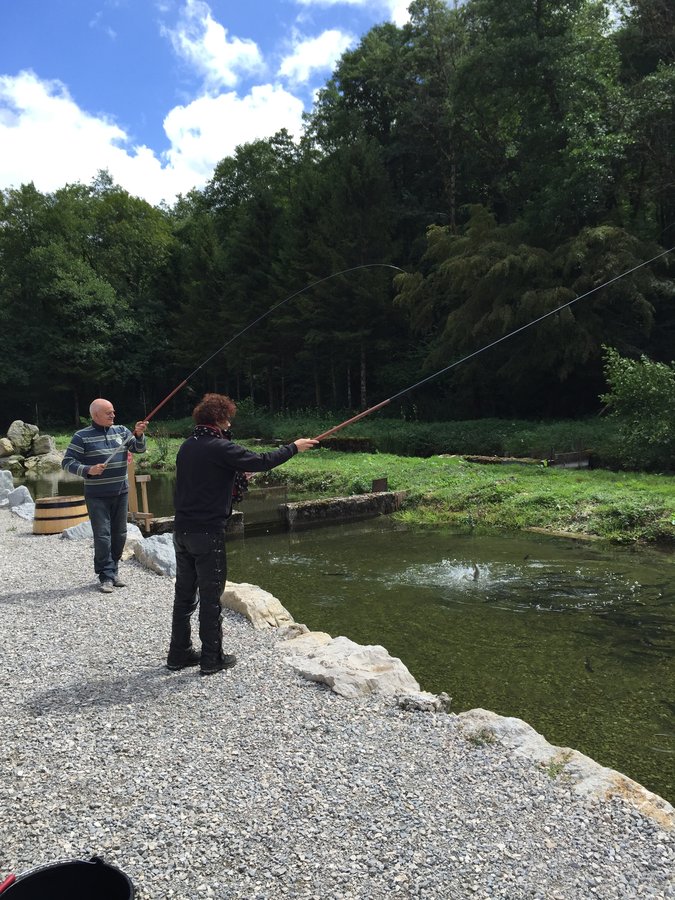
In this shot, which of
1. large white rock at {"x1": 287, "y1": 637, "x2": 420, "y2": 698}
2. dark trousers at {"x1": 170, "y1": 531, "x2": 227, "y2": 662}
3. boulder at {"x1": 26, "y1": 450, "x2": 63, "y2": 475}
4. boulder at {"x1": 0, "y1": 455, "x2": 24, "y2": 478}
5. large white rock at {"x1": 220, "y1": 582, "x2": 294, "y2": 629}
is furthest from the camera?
boulder at {"x1": 26, "y1": 450, "x2": 63, "y2": 475}

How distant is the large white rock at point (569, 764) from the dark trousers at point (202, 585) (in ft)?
5.78

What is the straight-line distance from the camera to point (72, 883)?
2.08 metres

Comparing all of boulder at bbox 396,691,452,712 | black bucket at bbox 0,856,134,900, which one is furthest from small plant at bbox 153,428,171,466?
black bucket at bbox 0,856,134,900

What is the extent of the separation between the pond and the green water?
1 centimetres

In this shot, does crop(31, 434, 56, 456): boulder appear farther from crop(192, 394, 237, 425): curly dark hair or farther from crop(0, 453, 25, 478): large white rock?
crop(192, 394, 237, 425): curly dark hair

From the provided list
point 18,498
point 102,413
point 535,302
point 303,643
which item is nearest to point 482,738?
point 303,643

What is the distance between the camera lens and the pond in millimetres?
4477

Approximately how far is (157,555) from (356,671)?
4.00m

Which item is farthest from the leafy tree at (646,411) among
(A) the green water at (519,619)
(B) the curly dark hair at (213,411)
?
(B) the curly dark hair at (213,411)

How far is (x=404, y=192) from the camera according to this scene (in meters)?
31.9

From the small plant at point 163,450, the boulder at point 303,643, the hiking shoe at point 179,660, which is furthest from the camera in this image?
the small plant at point 163,450

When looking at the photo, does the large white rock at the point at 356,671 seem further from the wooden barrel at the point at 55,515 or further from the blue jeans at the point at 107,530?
the wooden barrel at the point at 55,515

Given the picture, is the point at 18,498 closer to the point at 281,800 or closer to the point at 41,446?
the point at 281,800

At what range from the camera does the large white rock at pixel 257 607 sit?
223 inches
